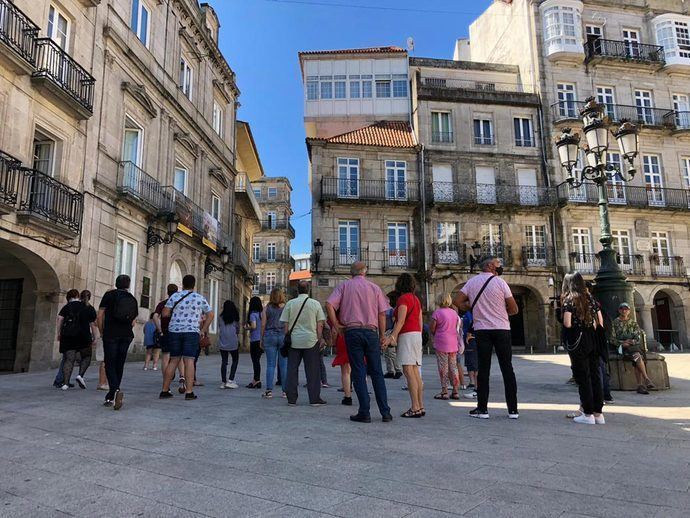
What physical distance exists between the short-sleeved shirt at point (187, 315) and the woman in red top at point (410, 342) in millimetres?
2660

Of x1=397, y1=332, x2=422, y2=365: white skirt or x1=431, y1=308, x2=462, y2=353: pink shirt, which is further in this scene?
x1=431, y1=308, x2=462, y2=353: pink shirt

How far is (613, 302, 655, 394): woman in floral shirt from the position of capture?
8.25 metres

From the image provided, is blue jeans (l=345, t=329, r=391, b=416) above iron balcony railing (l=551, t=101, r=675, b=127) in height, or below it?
below

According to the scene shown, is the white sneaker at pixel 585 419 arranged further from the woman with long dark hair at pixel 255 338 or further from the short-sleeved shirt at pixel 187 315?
the woman with long dark hair at pixel 255 338

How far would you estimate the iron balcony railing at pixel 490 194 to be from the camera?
88.8 ft

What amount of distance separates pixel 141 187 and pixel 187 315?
34.7 ft

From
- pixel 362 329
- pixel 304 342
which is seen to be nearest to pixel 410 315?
pixel 362 329

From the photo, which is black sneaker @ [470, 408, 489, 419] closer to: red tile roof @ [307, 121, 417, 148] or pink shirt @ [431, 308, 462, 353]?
pink shirt @ [431, 308, 462, 353]

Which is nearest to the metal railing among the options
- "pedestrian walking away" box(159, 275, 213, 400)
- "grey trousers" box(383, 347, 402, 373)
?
"pedestrian walking away" box(159, 275, 213, 400)

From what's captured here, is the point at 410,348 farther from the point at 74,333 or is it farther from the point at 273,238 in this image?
the point at 273,238

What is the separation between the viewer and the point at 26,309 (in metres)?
13.1

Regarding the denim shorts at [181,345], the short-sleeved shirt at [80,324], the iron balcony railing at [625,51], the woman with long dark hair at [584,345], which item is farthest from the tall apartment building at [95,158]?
the iron balcony railing at [625,51]

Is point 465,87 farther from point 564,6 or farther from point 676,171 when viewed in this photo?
point 676,171

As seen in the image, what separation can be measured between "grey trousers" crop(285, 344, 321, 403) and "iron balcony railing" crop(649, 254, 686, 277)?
2644 centimetres
